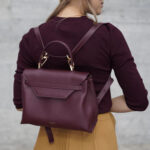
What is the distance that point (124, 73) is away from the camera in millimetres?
928

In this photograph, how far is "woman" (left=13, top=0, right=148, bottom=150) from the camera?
0.90 m

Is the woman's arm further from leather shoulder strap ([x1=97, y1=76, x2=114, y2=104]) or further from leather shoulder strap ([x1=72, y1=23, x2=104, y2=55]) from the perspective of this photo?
leather shoulder strap ([x1=72, y1=23, x2=104, y2=55])

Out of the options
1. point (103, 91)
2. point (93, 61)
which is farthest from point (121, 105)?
point (93, 61)

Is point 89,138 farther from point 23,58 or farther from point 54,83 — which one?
point 23,58

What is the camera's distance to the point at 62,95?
35.0 inches

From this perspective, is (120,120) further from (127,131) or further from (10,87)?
(10,87)

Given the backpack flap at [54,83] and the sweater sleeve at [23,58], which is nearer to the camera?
the backpack flap at [54,83]

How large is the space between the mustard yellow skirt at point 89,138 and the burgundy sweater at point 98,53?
0.06m

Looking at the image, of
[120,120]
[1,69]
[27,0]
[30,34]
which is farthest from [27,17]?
[30,34]

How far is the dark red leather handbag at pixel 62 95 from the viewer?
2.89 ft

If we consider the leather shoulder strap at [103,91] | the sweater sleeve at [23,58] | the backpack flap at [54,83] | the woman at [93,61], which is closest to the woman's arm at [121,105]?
the woman at [93,61]

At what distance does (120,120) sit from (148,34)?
0.96 meters

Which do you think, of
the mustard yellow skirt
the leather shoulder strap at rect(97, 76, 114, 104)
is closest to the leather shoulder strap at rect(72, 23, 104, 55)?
the leather shoulder strap at rect(97, 76, 114, 104)

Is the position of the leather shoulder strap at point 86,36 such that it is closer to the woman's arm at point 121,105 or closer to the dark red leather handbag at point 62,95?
the dark red leather handbag at point 62,95
